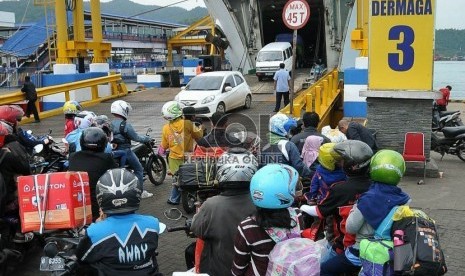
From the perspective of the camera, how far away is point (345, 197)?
406 cm

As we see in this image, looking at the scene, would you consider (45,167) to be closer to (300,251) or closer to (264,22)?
(300,251)

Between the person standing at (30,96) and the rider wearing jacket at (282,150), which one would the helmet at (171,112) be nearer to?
the rider wearing jacket at (282,150)

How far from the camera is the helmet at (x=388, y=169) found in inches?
139

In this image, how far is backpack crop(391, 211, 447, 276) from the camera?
9.67ft

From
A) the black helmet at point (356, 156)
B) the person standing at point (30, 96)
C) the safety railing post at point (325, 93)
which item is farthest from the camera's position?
the person standing at point (30, 96)

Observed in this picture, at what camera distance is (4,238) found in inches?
214

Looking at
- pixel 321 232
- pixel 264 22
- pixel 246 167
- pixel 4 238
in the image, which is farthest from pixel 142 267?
pixel 264 22

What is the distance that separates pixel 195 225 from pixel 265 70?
22.1 m

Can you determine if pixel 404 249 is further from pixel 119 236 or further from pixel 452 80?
pixel 452 80

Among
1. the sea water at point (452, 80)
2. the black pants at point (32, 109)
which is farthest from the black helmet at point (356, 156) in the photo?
the black pants at point (32, 109)

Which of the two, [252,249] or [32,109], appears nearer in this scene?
[252,249]

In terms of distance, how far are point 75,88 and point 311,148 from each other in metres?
14.1

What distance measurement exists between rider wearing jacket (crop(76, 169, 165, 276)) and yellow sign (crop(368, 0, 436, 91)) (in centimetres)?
757

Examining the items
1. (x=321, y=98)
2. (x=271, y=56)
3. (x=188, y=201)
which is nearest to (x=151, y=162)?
(x=188, y=201)
